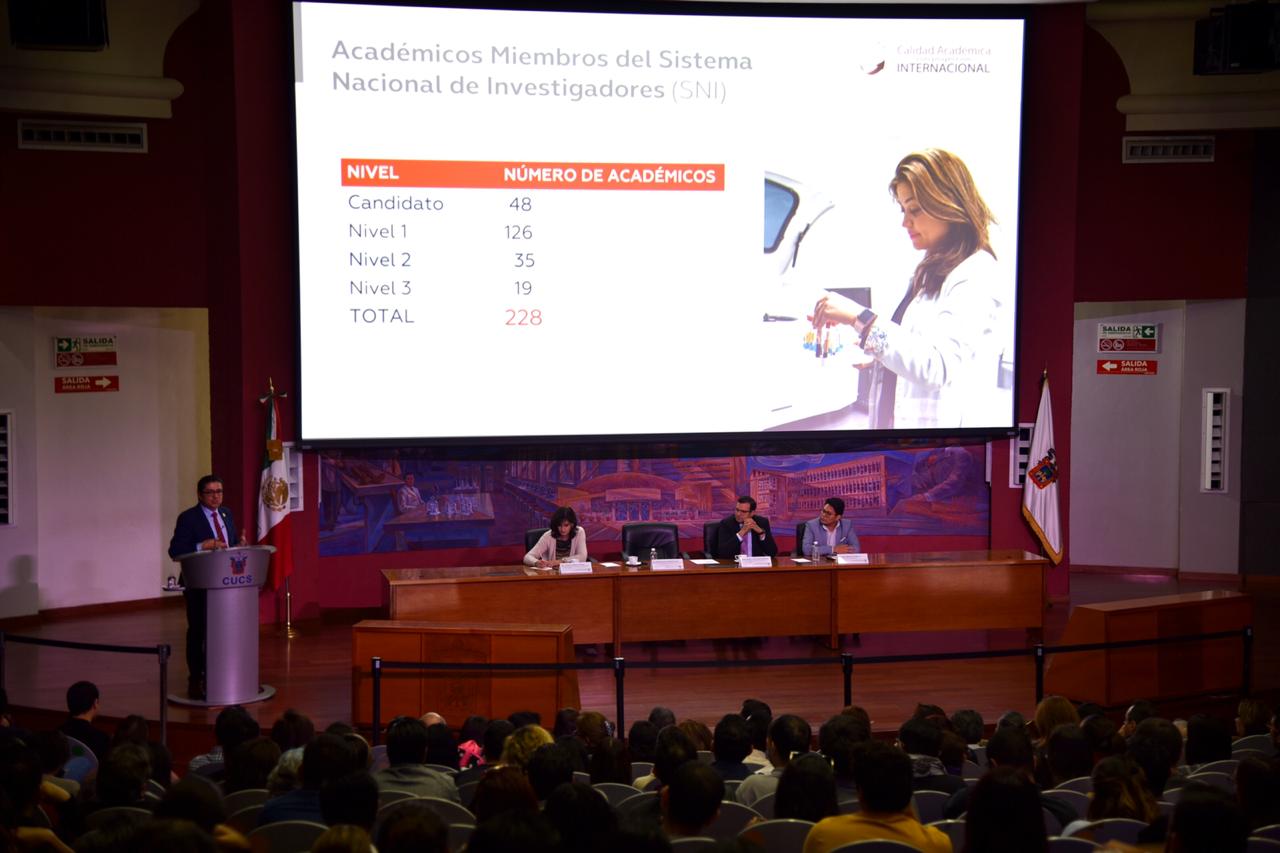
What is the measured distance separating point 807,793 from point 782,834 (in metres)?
0.19

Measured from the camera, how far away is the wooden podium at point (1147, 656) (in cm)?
773

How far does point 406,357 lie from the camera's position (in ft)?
31.7

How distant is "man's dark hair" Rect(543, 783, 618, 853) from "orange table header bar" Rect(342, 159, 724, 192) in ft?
22.7

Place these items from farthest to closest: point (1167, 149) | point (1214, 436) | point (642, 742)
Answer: point (1214, 436), point (1167, 149), point (642, 742)

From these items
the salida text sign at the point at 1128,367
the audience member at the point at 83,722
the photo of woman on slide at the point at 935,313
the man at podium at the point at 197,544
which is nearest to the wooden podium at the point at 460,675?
the man at podium at the point at 197,544

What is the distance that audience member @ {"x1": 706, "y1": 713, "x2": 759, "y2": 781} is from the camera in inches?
183

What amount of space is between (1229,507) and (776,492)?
446 cm

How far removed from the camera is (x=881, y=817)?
355 centimetres

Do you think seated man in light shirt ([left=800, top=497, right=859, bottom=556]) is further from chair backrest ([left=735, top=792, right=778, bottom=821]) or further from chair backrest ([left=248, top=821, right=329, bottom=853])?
chair backrest ([left=248, top=821, right=329, bottom=853])

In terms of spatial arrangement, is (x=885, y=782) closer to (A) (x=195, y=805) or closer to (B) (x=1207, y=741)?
(A) (x=195, y=805)

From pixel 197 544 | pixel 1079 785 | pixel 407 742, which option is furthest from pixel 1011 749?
pixel 197 544

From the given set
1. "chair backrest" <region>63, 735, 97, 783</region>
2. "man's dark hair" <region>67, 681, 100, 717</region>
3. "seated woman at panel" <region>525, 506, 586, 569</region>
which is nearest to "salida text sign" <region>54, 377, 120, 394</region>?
"seated woman at panel" <region>525, 506, 586, 569</region>

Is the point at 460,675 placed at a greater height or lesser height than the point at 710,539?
lesser

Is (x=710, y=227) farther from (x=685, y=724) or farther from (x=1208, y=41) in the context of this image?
(x=685, y=724)
